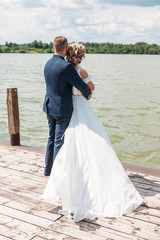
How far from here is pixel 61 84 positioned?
4.06 m

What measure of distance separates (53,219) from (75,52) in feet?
6.38

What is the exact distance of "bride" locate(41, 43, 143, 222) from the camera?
3.87 meters

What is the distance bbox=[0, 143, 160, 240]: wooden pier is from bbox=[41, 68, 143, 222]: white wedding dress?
0.39 feet

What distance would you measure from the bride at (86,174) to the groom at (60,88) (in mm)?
99

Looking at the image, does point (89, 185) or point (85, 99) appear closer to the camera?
point (89, 185)

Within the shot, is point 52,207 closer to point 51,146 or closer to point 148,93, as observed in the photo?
point 51,146

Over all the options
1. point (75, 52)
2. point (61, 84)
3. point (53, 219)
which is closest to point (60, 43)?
point (75, 52)

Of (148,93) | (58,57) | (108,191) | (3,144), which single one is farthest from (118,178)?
(148,93)

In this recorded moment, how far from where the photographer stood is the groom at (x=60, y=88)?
3.97 m

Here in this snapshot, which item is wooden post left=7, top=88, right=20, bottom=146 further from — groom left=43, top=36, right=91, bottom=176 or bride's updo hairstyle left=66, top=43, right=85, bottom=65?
bride's updo hairstyle left=66, top=43, right=85, bottom=65

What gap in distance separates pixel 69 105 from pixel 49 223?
1.39 meters

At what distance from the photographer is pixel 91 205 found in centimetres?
388

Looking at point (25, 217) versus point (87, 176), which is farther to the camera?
point (87, 176)

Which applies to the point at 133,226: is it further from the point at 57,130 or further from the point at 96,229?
the point at 57,130
